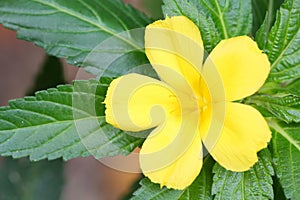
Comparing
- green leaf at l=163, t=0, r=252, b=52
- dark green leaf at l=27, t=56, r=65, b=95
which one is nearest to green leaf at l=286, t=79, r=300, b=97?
green leaf at l=163, t=0, r=252, b=52

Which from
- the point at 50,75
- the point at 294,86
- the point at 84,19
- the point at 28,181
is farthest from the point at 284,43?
the point at 28,181

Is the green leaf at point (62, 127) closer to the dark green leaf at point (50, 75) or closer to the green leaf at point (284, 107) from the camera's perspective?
the green leaf at point (284, 107)

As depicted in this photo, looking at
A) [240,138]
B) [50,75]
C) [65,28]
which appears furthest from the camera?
[50,75]

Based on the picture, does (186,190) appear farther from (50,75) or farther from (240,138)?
(50,75)

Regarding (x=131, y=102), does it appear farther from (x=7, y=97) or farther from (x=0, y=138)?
(x=7, y=97)

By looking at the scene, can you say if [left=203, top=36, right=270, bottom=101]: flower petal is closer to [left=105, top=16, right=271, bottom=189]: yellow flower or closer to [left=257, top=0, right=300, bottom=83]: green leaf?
[left=105, top=16, right=271, bottom=189]: yellow flower

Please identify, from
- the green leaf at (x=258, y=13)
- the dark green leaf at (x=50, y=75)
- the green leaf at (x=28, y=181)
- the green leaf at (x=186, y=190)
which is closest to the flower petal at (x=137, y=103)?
the green leaf at (x=186, y=190)
